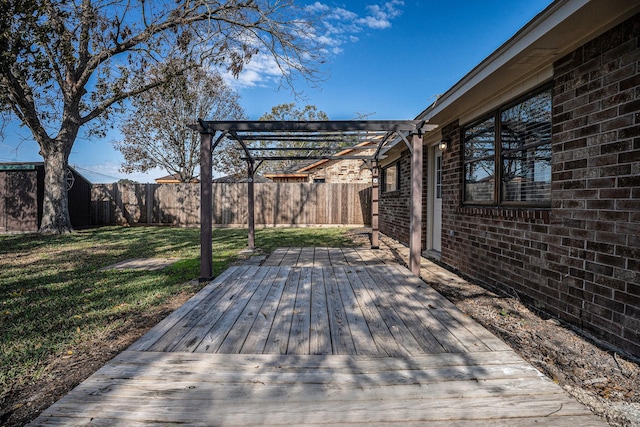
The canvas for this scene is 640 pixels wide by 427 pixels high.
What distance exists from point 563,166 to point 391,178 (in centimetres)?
634

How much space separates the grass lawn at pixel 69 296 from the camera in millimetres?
2254

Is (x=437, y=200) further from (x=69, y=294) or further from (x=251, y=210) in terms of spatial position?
(x=69, y=294)

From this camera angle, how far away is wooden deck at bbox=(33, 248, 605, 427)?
1440 mm

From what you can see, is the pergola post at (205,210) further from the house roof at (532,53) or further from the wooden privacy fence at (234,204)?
the wooden privacy fence at (234,204)

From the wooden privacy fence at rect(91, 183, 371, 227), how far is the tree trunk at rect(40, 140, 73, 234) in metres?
3.60

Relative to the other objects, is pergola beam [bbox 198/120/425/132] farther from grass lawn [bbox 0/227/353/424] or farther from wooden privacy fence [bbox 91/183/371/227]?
wooden privacy fence [bbox 91/183/371/227]

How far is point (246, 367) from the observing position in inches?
71.7

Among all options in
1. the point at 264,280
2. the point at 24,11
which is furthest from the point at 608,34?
the point at 24,11

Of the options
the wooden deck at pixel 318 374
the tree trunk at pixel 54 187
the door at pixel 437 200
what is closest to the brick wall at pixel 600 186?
the wooden deck at pixel 318 374

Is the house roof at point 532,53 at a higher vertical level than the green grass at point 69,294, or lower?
higher

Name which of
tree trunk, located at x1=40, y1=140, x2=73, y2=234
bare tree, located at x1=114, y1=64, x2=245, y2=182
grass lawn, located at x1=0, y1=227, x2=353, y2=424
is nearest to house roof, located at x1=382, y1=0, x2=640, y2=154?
grass lawn, located at x1=0, y1=227, x2=353, y2=424

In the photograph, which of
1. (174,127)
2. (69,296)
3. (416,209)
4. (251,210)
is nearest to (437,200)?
(416,209)

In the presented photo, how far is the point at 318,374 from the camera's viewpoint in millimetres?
1753

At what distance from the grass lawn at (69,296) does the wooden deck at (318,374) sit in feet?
2.18
